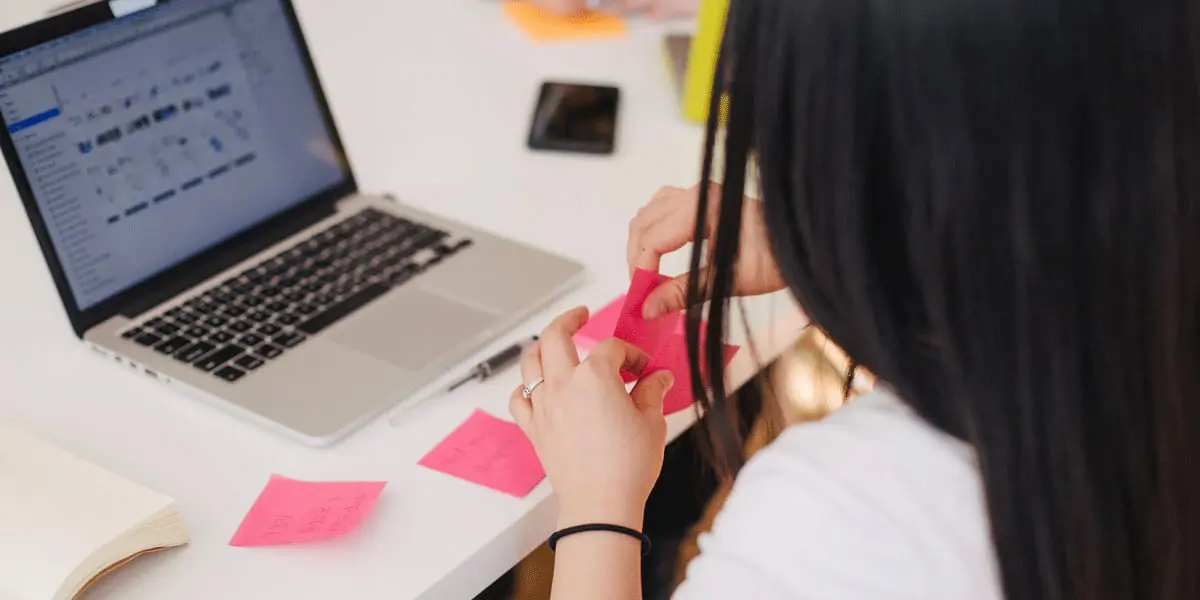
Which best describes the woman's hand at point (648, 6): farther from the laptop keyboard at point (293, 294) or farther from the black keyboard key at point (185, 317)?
the black keyboard key at point (185, 317)

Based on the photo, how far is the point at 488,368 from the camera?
2.85ft

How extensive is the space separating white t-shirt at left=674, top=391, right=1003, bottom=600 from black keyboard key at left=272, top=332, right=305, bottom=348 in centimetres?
42

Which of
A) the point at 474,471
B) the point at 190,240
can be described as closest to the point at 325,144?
the point at 190,240

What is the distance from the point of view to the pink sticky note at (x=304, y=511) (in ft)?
2.36

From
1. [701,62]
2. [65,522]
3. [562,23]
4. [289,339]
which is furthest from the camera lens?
[562,23]

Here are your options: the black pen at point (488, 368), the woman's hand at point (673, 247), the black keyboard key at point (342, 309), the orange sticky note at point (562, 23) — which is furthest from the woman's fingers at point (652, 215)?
the orange sticky note at point (562, 23)

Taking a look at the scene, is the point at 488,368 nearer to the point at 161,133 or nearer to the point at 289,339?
the point at 289,339

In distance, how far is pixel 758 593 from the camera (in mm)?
583

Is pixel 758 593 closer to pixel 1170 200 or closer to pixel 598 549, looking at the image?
pixel 598 549

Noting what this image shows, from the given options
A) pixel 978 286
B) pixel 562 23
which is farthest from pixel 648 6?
pixel 978 286

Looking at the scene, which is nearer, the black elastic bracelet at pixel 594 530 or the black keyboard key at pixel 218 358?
the black elastic bracelet at pixel 594 530

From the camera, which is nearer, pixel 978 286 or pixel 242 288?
pixel 978 286

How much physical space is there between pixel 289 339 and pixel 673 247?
31cm

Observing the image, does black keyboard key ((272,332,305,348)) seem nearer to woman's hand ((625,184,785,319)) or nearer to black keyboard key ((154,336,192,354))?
black keyboard key ((154,336,192,354))
